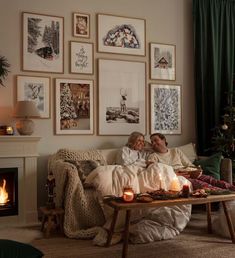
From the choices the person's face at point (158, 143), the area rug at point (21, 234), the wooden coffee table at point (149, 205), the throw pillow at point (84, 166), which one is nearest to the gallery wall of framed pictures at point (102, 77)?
the person's face at point (158, 143)

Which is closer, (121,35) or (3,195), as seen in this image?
(3,195)

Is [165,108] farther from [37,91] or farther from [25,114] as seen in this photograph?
[25,114]

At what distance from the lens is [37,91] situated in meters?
4.38

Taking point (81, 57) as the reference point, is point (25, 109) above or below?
below

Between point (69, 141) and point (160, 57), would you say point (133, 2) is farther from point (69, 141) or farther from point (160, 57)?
point (69, 141)

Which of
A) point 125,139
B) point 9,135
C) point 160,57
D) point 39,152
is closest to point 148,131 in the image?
point 125,139

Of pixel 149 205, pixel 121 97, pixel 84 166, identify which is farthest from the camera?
pixel 121 97

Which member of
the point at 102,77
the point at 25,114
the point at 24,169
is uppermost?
the point at 102,77

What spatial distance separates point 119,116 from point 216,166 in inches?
55.5

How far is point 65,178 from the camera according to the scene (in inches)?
140

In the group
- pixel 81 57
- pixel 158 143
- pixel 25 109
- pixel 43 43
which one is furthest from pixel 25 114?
pixel 158 143

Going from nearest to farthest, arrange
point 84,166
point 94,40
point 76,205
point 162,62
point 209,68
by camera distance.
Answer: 1. point 76,205
2. point 84,166
3. point 94,40
4. point 162,62
5. point 209,68

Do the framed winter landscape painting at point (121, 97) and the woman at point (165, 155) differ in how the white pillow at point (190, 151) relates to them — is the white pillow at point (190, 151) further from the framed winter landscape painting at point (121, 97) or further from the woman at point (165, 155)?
the framed winter landscape painting at point (121, 97)

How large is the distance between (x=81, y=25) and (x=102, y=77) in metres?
0.72
